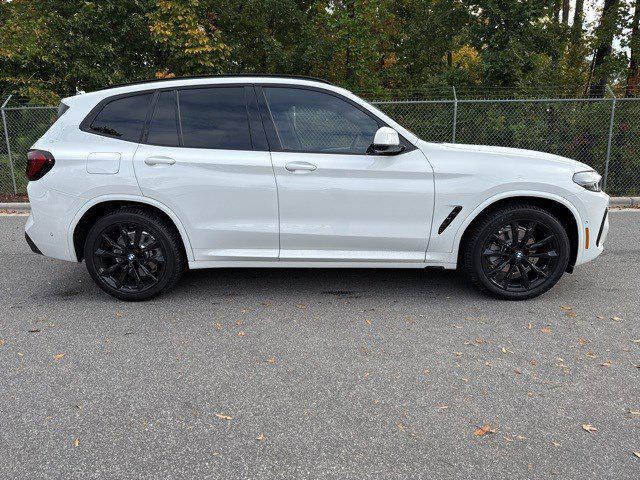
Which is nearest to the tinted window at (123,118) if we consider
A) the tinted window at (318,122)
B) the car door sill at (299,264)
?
the tinted window at (318,122)

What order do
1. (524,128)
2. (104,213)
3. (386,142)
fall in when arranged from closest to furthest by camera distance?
1. (386,142)
2. (104,213)
3. (524,128)

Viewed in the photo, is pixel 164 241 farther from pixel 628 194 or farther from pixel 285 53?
pixel 285 53

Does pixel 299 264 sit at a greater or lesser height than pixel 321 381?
greater

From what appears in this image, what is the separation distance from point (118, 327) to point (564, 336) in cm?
342

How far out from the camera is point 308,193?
4336 mm

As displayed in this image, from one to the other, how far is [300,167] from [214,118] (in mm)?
879

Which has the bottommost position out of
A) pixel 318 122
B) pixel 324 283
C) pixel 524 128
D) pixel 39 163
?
pixel 324 283

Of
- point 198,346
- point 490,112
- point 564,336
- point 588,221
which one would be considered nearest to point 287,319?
point 198,346

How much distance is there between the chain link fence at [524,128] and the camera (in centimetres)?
1060

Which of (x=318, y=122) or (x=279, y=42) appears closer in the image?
(x=318, y=122)

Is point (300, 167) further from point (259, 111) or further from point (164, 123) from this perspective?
point (164, 123)

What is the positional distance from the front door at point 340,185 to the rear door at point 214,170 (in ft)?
0.49

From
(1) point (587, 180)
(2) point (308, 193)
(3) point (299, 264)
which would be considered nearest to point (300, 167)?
(2) point (308, 193)

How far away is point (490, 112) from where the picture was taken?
11.0 metres
